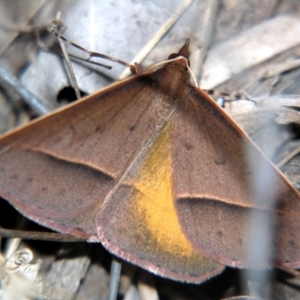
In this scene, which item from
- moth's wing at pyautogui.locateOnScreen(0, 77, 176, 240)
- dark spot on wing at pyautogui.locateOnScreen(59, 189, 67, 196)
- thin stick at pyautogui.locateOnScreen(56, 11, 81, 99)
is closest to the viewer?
moth's wing at pyautogui.locateOnScreen(0, 77, 176, 240)

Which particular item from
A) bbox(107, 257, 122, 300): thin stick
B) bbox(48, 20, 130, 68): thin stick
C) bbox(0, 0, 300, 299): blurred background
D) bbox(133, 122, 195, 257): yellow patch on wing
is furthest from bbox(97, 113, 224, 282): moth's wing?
bbox(48, 20, 130, 68): thin stick

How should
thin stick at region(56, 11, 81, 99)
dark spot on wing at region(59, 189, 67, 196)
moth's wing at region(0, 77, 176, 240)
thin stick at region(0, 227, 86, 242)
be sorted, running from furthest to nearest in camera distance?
1. thin stick at region(56, 11, 81, 99)
2. thin stick at region(0, 227, 86, 242)
3. dark spot on wing at region(59, 189, 67, 196)
4. moth's wing at region(0, 77, 176, 240)

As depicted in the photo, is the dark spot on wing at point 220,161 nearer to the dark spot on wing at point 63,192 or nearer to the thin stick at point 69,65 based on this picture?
the dark spot on wing at point 63,192

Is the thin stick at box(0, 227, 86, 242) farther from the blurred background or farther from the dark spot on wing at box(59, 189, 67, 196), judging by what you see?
the dark spot on wing at box(59, 189, 67, 196)

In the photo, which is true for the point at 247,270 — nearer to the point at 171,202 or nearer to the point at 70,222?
the point at 171,202

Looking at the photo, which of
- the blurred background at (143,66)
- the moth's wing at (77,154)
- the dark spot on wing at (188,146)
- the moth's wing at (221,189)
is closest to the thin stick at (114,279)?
the blurred background at (143,66)

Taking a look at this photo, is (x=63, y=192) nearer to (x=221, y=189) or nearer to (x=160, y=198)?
(x=160, y=198)

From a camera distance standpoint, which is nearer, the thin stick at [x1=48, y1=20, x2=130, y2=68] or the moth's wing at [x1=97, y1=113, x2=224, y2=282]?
the moth's wing at [x1=97, y1=113, x2=224, y2=282]
